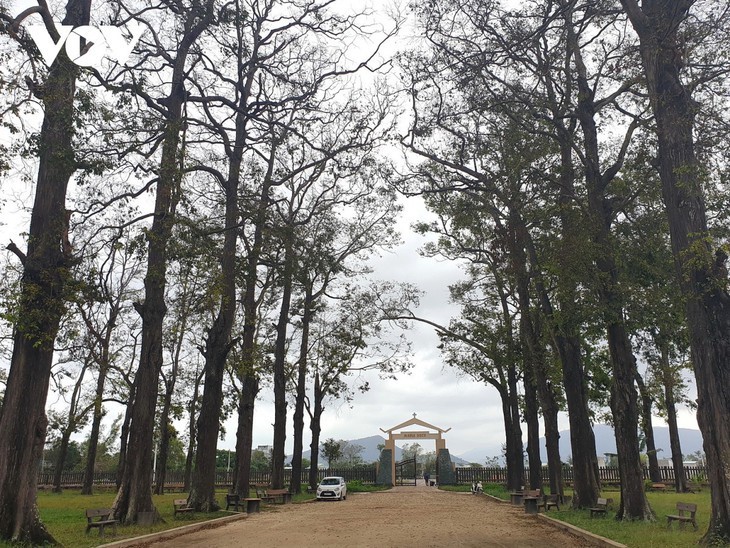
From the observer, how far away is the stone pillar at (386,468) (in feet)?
137

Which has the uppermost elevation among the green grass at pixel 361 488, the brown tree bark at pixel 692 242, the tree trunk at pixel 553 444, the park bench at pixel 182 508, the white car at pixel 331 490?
the brown tree bark at pixel 692 242

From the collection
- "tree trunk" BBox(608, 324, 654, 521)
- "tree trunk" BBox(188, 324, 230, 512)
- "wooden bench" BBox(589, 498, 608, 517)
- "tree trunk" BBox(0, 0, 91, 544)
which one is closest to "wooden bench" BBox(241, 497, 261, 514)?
"tree trunk" BBox(188, 324, 230, 512)

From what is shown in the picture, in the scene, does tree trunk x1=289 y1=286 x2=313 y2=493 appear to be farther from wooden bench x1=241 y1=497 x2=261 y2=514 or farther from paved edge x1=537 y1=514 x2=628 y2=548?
paved edge x1=537 y1=514 x2=628 y2=548

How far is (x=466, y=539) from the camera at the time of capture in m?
11.5

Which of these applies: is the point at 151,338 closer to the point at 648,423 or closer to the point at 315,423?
the point at 315,423

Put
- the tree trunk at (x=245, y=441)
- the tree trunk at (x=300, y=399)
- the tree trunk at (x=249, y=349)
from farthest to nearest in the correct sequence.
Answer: the tree trunk at (x=300, y=399) → the tree trunk at (x=245, y=441) → the tree trunk at (x=249, y=349)

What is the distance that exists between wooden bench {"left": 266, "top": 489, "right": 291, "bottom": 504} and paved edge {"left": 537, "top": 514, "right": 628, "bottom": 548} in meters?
11.0

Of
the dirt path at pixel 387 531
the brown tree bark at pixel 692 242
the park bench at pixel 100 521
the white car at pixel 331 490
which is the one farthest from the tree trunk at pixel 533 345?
the park bench at pixel 100 521

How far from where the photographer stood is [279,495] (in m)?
24.3

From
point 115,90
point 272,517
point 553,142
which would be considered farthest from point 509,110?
point 272,517

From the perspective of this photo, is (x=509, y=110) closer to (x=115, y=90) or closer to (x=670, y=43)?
(x=670, y=43)

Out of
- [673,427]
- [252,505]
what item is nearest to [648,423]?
[673,427]

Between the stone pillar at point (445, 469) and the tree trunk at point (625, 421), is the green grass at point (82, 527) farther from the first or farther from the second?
the stone pillar at point (445, 469)

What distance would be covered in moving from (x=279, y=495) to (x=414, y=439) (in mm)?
20401
